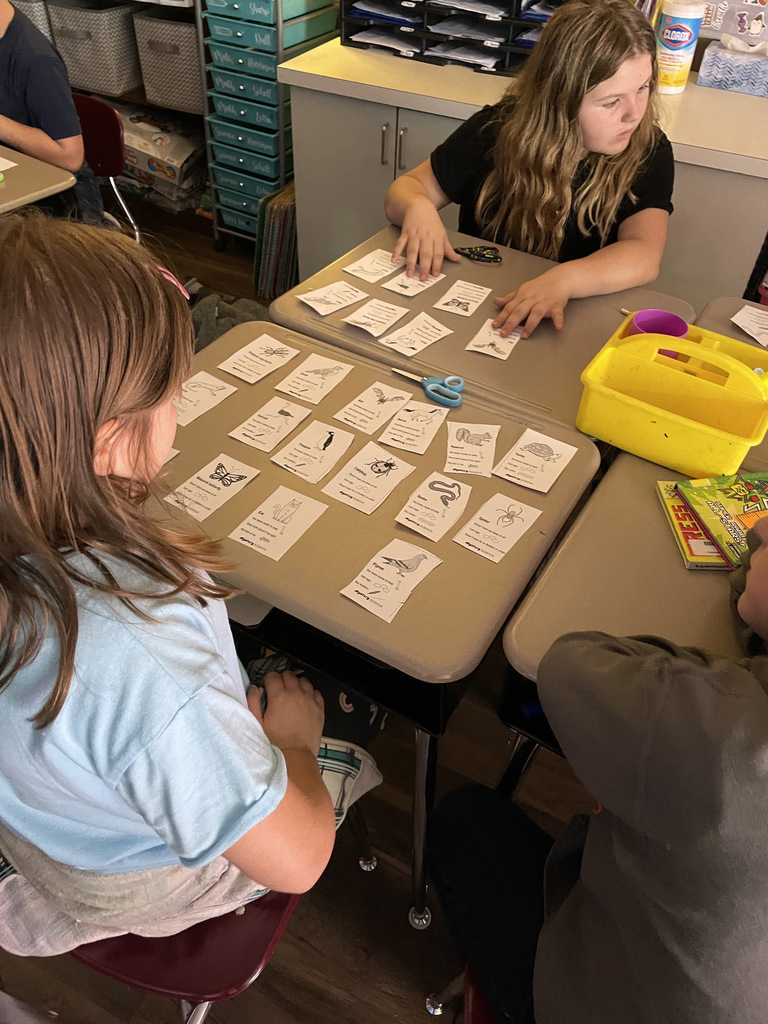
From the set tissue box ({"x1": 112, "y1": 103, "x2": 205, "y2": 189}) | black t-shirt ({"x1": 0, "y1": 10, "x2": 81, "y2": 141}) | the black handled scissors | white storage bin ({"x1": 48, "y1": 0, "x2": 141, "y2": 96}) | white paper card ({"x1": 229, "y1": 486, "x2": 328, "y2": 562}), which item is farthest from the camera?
tissue box ({"x1": 112, "y1": 103, "x2": 205, "y2": 189})

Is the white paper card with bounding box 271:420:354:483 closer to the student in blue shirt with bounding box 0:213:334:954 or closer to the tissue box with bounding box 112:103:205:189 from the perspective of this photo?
the student in blue shirt with bounding box 0:213:334:954

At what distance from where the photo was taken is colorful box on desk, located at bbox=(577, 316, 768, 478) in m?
1.04

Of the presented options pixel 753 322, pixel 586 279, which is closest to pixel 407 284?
pixel 586 279

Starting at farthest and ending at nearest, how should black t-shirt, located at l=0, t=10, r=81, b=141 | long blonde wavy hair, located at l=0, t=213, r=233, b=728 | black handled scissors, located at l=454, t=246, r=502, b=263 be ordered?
1. black t-shirt, located at l=0, t=10, r=81, b=141
2. black handled scissors, located at l=454, t=246, r=502, b=263
3. long blonde wavy hair, located at l=0, t=213, r=233, b=728

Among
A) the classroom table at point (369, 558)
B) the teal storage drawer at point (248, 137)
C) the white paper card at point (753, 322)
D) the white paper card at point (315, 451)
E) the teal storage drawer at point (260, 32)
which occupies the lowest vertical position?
the teal storage drawer at point (248, 137)

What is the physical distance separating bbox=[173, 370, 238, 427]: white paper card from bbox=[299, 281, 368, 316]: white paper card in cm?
27

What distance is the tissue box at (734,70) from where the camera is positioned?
2.19 meters

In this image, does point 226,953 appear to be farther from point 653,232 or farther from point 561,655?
point 653,232

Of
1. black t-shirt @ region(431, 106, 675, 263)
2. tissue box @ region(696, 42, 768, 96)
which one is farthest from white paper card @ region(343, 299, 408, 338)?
tissue box @ region(696, 42, 768, 96)

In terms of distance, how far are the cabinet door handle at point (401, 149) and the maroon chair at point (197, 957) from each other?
7.23 ft

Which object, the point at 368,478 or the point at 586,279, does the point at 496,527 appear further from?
the point at 586,279

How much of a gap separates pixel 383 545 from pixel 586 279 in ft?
2.49

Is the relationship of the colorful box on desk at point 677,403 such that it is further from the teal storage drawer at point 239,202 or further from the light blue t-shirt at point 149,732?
the teal storage drawer at point 239,202

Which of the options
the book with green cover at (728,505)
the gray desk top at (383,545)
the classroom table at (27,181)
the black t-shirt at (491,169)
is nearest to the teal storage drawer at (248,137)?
the classroom table at (27,181)
